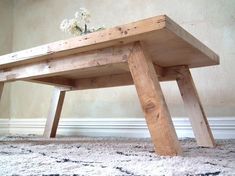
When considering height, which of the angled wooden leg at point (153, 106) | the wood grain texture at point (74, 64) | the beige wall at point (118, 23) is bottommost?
the angled wooden leg at point (153, 106)

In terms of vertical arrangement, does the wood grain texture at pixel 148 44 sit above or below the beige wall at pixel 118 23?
below

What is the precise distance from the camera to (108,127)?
1.89 meters

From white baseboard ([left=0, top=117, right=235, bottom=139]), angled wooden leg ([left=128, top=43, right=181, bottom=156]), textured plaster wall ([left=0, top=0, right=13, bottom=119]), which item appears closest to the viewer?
angled wooden leg ([left=128, top=43, right=181, bottom=156])

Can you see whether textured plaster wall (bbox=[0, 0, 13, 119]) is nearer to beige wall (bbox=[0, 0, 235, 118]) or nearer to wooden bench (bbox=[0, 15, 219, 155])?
Result: beige wall (bbox=[0, 0, 235, 118])

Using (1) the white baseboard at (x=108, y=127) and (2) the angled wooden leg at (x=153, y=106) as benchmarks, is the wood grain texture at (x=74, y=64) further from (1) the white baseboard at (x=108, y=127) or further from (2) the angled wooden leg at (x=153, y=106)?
(1) the white baseboard at (x=108, y=127)

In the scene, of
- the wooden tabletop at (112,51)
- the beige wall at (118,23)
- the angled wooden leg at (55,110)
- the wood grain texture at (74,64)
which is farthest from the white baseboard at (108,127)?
the wood grain texture at (74,64)

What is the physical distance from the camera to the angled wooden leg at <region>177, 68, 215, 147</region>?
3.84 feet

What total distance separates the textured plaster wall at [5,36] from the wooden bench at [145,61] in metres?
1.22

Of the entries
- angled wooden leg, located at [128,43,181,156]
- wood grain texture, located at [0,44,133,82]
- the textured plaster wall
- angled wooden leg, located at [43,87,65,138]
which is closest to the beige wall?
the textured plaster wall

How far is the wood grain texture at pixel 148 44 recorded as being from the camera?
0.80 metres

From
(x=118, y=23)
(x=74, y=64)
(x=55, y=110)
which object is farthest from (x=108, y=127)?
(x=74, y=64)

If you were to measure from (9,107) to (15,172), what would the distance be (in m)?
2.02

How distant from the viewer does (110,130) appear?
1.87 m

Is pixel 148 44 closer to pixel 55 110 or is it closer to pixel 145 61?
pixel 145 61
